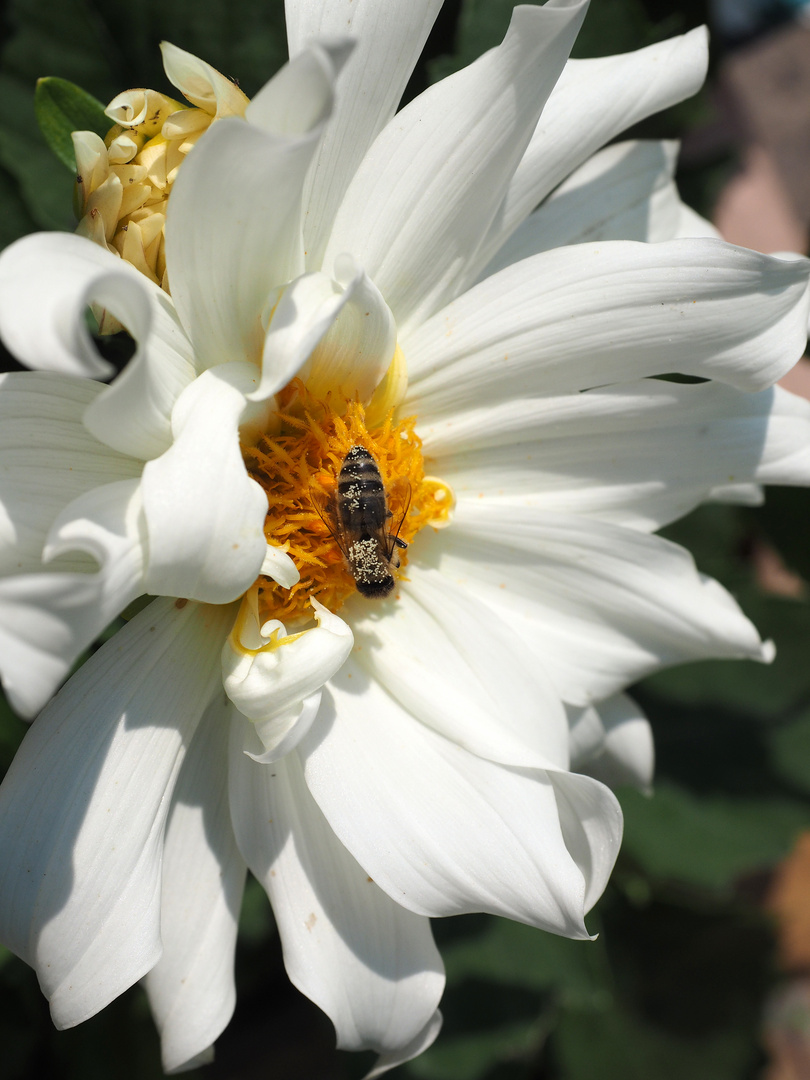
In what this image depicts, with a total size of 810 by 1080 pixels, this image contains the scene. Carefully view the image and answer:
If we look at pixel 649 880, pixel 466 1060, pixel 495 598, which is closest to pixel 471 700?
pixel 495 598

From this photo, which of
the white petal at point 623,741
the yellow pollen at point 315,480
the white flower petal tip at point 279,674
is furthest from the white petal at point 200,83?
the white petal at point 623,741

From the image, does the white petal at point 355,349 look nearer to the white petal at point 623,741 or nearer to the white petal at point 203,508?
the white petal at point 203,508

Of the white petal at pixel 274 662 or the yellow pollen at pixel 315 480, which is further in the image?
the yellow pollen at pixel 315 480

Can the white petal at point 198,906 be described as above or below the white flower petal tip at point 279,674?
below

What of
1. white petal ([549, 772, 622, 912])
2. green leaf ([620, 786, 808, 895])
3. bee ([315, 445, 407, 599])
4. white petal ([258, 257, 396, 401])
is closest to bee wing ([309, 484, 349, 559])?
bee ([315, 445, 407, 599])

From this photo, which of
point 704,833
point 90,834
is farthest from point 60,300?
point 704,833

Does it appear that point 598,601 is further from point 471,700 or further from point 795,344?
point 795,344

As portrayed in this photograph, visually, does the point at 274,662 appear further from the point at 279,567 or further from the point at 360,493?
the point at 360,493
